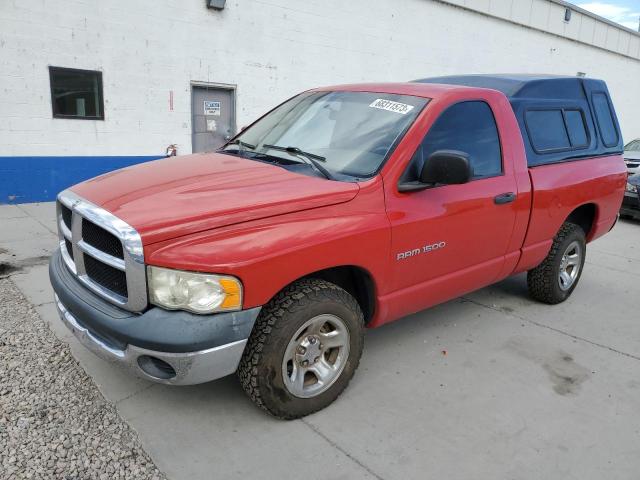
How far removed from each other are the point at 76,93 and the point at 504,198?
7.60 m

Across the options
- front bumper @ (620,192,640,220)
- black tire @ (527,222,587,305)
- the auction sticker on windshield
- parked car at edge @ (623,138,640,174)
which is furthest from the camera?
parked car at edge @ (623,138,640,174)

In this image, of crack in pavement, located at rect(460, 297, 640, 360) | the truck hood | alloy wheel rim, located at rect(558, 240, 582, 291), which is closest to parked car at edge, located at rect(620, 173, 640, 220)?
alloy wheel rim, located at rect(558, 240, 582, 291)

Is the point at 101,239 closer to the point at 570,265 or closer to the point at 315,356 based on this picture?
Answer: the point at 315,356

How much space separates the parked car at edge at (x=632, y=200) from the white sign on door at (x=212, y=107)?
8055 mm

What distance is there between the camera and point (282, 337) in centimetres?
270

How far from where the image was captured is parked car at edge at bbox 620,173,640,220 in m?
9.66

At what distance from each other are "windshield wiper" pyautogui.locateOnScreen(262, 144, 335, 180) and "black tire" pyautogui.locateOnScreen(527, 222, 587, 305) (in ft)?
8.43

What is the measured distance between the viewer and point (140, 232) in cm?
239

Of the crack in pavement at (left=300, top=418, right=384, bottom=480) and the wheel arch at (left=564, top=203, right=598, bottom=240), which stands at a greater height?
the wheel arch at (left=564, top=203, right=598, bottom=240)

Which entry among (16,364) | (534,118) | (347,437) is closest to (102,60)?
(16,364)

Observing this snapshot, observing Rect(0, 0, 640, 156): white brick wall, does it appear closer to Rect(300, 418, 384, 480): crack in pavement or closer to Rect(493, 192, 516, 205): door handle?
Rect(493, 192, 516, 205): door handle

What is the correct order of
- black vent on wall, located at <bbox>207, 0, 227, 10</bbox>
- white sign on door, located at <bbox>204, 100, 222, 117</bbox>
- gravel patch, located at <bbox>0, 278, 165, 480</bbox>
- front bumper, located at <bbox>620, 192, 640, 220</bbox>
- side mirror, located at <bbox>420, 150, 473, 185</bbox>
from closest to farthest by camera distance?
gravel patch, located at <bbox>0, 278, 165, 480</bbox>
side mirror, located at <bbox>420, 150, 473, 185</bbox>
black vent on wall, located at <bbox>207, 0, 227, 10</bbox>
front bumper, located at <bbox>620, 192, 640, 220</bbox>
white sign on door, located at <bbox>204, 100, 222, 117</bbox>

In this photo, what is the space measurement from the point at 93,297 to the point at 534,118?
363cm

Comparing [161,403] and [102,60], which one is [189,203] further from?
[102,60]
